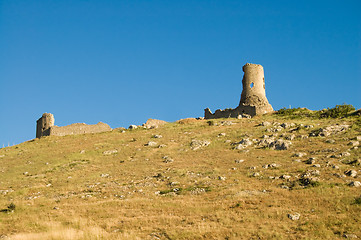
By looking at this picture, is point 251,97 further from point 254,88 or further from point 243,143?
point 243,143

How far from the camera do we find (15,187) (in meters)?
24.1

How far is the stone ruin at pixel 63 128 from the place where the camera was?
48062 millimetres

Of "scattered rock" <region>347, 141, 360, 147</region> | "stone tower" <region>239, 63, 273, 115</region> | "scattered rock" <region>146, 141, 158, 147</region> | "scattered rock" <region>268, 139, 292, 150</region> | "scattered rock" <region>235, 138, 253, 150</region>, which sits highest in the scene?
"stone tower" <region>239, 63, 273, 115</region>

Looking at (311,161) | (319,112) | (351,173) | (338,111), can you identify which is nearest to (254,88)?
(319,112)

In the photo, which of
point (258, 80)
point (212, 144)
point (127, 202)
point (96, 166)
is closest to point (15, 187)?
point (96, 166)

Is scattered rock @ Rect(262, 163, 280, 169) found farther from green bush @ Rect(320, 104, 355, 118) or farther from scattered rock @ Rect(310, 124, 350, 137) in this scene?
green bush @ Rect(320, 104, 355, 118)

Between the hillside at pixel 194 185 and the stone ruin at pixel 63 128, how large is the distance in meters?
7.54

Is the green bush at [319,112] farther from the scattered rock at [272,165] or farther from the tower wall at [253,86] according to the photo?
the scattered rock at [272,165]

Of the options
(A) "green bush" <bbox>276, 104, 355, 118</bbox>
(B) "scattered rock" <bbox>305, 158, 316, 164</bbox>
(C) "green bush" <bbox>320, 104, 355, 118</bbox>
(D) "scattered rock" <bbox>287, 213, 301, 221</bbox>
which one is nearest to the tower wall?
(A) "green bush" <bbox>276, 104, 355, 118</bbox>

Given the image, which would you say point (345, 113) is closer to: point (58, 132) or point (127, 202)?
point (127, 202)

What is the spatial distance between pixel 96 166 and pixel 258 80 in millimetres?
31026

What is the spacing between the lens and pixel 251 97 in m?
51.1

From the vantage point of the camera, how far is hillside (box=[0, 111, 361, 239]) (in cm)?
1393

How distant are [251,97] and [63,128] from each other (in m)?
26.2
